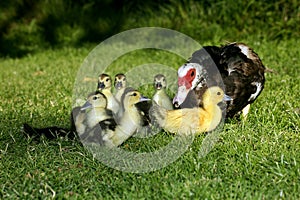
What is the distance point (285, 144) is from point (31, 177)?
139 centimetres

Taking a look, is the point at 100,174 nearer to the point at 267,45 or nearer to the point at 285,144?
the point at 285,144

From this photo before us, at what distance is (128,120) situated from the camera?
345 centimetres

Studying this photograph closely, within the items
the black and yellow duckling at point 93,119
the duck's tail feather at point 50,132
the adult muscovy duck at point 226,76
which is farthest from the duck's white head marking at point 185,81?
the duck's tail feather at point 50,132

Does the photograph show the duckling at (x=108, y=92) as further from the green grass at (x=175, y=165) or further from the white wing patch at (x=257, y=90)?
the white wing patch at (x=257, y=90)

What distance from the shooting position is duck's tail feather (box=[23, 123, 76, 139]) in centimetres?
358

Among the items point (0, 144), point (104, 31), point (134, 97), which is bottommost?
point (104, 31)

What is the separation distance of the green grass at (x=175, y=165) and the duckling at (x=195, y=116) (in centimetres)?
8

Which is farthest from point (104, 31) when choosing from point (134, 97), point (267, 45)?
point (134, 97)

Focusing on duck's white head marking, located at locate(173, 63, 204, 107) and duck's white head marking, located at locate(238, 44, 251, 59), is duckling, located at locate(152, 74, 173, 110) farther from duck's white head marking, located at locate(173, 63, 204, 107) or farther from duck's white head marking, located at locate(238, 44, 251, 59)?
duck's white head marking, located at locate(238, 44, 251, 59)

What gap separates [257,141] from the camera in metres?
3.35

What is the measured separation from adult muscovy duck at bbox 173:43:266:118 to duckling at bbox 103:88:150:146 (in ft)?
0.79

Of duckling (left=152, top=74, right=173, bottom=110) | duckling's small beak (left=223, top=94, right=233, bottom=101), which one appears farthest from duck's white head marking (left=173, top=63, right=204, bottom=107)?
duckling (left=152, top=74, right=173, bottom=110)

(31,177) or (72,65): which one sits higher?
(31,177)

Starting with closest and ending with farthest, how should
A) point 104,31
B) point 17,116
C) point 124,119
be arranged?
Result: point 124,119 → point 17,116 → point 104,31
